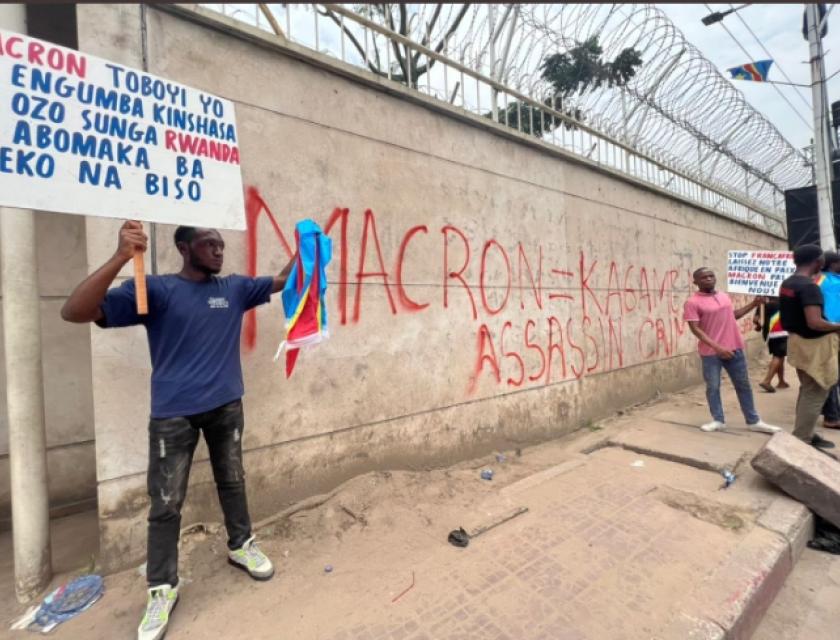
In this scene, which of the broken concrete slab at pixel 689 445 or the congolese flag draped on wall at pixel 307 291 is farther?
the broken concrete slab at pixel 689 445

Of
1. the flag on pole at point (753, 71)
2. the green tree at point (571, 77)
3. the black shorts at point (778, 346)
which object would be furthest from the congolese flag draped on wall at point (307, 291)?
the flag on pole at point (753, 71)

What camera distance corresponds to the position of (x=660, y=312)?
6523mm

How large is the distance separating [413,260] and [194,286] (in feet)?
5.90

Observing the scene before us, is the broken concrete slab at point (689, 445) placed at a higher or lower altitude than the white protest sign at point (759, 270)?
lower

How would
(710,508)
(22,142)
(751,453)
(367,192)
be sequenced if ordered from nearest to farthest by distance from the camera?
(22,142) → (710,508) → (367,192) → (751,453)

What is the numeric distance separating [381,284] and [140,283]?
1756mm

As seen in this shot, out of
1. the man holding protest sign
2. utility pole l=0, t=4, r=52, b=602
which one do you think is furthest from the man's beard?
utility pole l=0, t=4, r=52, b=602

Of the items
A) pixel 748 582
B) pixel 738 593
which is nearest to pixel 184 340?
pixel 738 593

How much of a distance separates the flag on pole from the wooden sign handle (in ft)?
30.2

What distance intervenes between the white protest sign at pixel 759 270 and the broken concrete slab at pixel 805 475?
253cm

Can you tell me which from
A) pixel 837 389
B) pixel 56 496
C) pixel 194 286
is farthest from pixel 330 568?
pixel 837 389

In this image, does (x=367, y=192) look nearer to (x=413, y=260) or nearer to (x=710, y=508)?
(x=413, y=260)

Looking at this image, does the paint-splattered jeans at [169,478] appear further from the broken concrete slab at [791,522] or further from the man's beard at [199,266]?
the broken concrete slab at [791,522]

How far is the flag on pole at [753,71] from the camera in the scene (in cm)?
720
